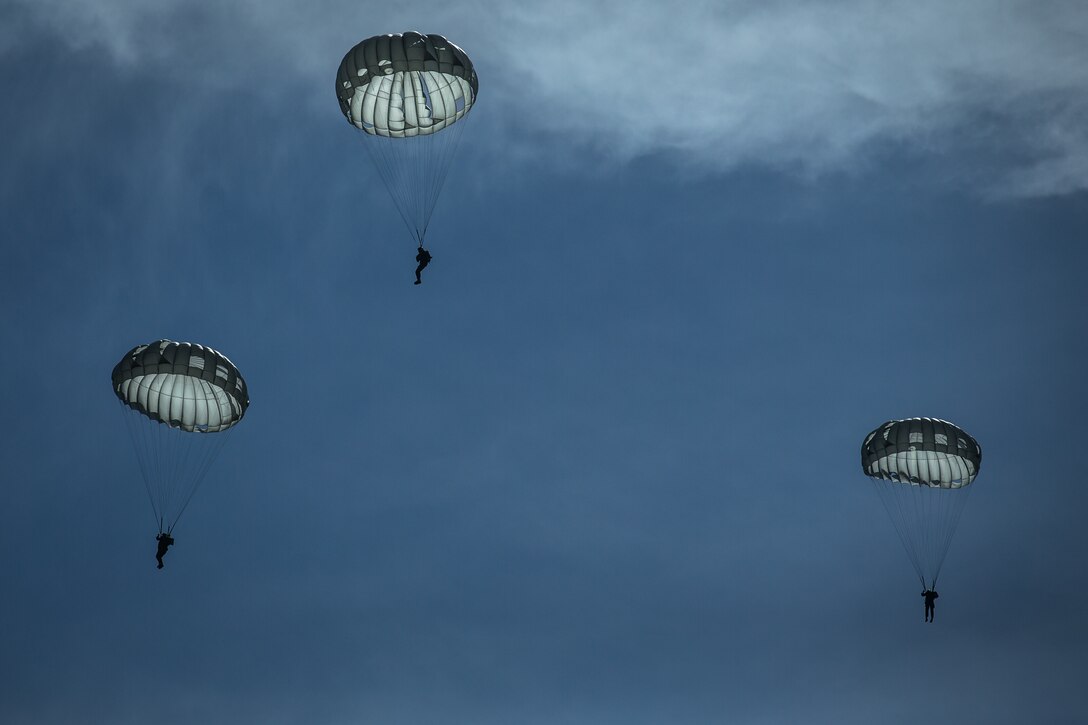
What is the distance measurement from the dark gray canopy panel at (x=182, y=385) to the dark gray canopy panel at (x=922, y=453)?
1705 cm

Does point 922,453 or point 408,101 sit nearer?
point 408,101

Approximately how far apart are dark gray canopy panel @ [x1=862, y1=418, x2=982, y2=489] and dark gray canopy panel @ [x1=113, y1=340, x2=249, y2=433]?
17052mm

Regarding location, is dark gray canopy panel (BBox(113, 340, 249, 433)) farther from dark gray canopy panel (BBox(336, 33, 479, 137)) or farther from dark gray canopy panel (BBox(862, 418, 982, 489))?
dark gray canopy panel (BBox(862, 418, 982, 489))

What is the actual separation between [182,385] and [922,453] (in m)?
20.3

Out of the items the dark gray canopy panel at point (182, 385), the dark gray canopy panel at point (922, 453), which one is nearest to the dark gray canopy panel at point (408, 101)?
the dark gray canopy panel at point (182, 385)

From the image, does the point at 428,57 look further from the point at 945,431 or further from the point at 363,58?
the point at 945,431

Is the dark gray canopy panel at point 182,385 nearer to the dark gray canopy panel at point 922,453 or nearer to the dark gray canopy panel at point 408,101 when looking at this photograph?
the dark gray canopy panel at point 408,101

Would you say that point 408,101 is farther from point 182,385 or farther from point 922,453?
point 922,453

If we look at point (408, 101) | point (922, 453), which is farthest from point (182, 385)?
point (922, 453)

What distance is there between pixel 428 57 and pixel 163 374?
10.3m

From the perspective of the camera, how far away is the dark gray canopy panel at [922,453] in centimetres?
4303

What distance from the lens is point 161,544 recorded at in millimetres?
39969

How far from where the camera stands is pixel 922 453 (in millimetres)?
44875

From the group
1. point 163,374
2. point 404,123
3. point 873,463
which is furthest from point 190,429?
point 873,463
